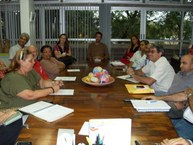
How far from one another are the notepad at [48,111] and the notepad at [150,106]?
0.51 metres

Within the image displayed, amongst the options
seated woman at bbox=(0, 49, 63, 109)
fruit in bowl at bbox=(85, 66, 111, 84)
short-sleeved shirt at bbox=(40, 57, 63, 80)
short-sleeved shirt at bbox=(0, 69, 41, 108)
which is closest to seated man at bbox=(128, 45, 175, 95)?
fruit in bowl at bbox=(85, 66, 111, 84)

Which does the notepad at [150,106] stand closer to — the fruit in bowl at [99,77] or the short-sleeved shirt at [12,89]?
the fruit in bowl at [99,77]

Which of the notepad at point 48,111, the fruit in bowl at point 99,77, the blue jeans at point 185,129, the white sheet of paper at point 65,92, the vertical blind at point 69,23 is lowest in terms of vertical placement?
the blue jeans at point 185,129

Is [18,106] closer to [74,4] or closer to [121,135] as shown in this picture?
[121,135]

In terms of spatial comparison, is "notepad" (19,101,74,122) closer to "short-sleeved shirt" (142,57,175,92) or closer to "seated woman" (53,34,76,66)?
"short-sleeved shirt" (142,57,175,92)

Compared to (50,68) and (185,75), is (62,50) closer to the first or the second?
(50,68)

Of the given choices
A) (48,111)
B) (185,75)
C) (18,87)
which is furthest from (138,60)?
(48,111)

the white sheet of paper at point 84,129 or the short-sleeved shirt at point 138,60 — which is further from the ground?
the short-sleeved shirt at point 138,60

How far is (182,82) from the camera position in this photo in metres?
2.61

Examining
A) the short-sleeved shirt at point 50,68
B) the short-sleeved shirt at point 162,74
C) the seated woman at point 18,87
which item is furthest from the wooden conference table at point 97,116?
the short-sleeved shirt at point 50,68

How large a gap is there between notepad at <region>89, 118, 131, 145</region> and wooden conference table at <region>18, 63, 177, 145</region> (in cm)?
12

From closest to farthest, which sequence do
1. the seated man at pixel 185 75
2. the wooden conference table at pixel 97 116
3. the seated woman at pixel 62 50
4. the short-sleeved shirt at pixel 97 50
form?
the wooden conference table at pixel 97 116
the seated man at pixel 185 75
the seated woman at pixel 62 50
the short-sleeved shirt at pixel 97 50

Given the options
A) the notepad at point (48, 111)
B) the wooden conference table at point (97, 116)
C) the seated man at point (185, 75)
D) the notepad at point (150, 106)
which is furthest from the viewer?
the seated man at point (185, 75)

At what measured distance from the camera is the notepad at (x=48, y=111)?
1.73 m
